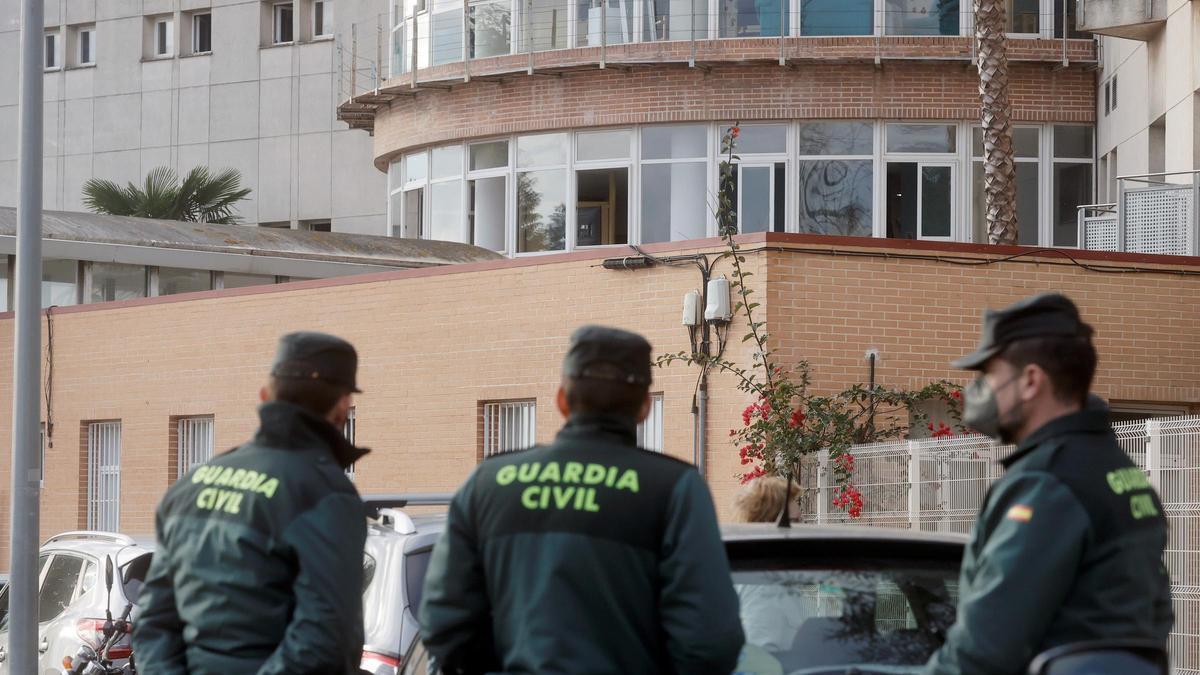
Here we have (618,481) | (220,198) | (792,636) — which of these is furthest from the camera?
(220,198)

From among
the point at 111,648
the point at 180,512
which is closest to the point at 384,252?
the point at 111,648

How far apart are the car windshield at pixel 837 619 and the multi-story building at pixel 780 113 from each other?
68.8 ft

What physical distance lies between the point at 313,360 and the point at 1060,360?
6.71ft

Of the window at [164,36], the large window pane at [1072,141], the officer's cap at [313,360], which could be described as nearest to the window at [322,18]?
the window at [164,36]

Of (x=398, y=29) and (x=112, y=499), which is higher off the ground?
(x=398, y=29)

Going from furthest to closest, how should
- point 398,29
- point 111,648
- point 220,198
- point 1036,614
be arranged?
1. point 220,198
2. point 398,29
3. point 111,648
4. point 1036,614

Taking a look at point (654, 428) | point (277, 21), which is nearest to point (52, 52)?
point (277, 21)

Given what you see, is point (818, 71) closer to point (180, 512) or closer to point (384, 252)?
point (384, 252)

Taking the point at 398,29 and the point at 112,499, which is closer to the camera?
the point at 112,499

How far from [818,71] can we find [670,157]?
2.54 meters

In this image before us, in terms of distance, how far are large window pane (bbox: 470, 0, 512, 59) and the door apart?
6230 mm

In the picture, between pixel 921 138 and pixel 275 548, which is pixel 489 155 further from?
pixel 275 548

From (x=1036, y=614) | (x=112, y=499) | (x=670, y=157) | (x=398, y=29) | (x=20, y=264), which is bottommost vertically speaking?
(x=112, y=499)

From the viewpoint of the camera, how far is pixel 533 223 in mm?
27875
